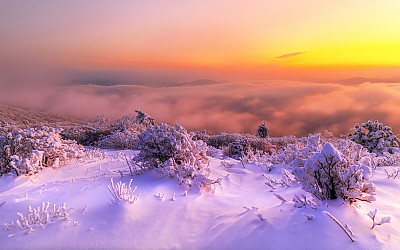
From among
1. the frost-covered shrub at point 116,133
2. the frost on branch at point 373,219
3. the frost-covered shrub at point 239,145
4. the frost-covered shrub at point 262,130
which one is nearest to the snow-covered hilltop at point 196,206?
the frost on branch at point 373,219

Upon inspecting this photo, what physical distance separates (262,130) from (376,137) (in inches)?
374

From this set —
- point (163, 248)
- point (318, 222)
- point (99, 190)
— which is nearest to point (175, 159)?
point (99, 190)

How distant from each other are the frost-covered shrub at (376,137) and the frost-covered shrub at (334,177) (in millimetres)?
16358

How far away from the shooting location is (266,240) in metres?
3.84

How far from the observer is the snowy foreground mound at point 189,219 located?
387 cm

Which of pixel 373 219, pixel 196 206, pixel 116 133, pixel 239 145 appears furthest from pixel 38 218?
pixel 116 133

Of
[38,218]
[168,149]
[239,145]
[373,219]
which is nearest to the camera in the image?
[373,219]

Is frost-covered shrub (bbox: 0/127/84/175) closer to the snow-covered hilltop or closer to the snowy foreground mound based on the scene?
the snow-covered hilltop

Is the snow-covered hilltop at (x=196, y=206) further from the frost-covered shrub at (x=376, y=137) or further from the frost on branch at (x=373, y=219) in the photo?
the frost-covered shrub at (x=376, y=137)

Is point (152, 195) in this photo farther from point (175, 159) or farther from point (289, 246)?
point (289, 246)

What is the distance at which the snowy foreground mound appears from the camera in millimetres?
3867

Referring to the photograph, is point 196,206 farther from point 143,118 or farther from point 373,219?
point 143,118

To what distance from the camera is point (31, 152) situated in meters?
8.66

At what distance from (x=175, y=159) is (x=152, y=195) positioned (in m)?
1.85
